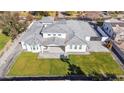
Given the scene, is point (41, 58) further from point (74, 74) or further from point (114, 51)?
point (114, 51)

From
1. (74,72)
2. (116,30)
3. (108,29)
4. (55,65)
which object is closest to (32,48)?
(55,65)

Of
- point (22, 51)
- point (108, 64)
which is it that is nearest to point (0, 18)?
point (22, 51)

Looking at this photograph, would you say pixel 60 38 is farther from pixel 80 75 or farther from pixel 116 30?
pixel 116 30

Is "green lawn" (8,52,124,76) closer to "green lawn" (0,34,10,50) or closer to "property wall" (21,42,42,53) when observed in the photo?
"property wall" (21,42,42,53)

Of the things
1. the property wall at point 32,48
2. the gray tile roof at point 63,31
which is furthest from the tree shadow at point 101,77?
the property wall at point 32,48

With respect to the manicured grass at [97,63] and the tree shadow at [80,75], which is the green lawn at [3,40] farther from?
the manicured grass at [97,63]

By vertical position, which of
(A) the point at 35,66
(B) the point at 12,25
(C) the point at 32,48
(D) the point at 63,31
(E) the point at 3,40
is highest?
(B) the point at 12,25
